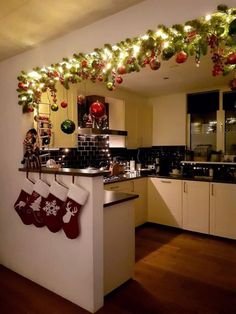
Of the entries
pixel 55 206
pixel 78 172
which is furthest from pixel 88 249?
pixel 78 172

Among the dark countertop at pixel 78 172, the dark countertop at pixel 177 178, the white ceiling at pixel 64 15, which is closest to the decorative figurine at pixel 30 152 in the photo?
the dark countertop at pixel 78 172

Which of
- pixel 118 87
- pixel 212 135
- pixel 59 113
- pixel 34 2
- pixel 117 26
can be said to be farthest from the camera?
pixel 212 135

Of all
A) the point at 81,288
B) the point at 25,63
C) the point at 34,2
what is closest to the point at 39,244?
the point at 81,288

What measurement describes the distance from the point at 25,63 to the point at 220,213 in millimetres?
3115

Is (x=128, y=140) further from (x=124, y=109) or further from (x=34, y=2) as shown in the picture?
(x=34, y=2)

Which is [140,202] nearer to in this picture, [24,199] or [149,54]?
[24,199]

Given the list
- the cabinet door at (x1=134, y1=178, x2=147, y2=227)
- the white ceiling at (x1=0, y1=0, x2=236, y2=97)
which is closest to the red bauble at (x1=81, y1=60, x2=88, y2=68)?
the white ceiling at (x1=0, y1=0, x2=236, y2=97)

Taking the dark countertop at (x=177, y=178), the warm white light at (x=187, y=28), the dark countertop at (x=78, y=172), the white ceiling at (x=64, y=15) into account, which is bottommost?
the dark countertop at (x=177, y=178)

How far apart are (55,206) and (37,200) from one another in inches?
10.5

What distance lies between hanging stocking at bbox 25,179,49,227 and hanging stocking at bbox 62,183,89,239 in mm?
327

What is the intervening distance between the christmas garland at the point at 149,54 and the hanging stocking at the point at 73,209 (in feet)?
3.11

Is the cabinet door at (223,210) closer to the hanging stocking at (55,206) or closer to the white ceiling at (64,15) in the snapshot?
the hanging stocking at (55,206)

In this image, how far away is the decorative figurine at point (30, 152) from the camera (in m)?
2.49

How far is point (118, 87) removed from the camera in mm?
4059
